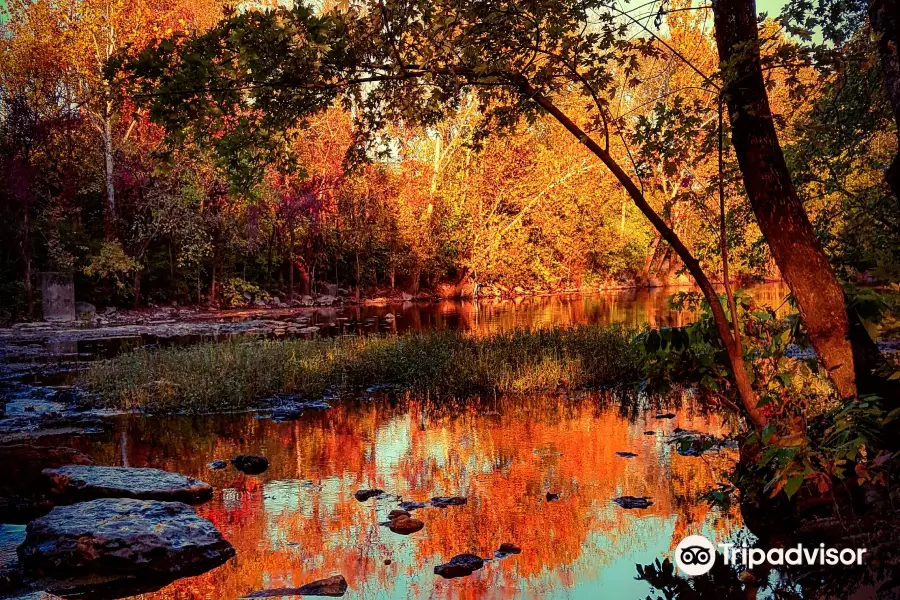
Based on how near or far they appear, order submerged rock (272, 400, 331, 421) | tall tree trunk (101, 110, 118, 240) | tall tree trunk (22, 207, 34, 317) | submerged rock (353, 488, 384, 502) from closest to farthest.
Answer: submerged rock (353, 488, 384, 502) → submerged rock (272, 400, 331, 421) → tall tree trunk (22, 207, 34, 317) → tall tree trunk (101, 110, 118, 240)

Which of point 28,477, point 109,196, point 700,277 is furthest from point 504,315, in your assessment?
point 700,277

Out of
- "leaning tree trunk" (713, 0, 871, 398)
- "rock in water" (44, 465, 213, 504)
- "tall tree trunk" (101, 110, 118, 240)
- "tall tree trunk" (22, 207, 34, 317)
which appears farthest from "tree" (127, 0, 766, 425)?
"tall tree trunk" (101, 110, 118, 240)

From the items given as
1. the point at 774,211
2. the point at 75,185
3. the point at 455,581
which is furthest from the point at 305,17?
the point at 75,185

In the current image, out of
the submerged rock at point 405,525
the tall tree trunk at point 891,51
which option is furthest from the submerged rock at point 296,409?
the tall tree trunk at point 891,51

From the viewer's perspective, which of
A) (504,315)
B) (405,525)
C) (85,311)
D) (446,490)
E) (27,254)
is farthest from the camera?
(504,315)

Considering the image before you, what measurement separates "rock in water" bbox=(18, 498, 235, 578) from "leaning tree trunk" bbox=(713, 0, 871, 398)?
6115 mm

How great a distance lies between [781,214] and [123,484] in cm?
806

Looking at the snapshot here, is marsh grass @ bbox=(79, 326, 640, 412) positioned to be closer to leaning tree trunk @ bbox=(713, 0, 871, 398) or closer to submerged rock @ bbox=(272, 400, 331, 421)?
submerged rock @ bbox=(272, 400, 331, 421)

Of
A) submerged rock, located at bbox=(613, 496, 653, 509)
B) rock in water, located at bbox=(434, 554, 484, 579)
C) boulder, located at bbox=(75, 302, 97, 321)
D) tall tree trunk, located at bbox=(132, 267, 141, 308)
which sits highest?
tall tree trunk, located at bbox=(132, 267, 141, 308)

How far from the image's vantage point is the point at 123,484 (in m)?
9.72

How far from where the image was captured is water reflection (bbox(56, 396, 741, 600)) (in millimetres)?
7750

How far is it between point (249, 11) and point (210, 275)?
3724 centimetres

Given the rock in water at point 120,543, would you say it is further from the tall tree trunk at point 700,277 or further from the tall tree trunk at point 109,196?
the tall tree trunk at point 109,196

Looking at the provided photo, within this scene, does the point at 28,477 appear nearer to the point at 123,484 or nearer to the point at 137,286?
the point at 123,484
